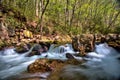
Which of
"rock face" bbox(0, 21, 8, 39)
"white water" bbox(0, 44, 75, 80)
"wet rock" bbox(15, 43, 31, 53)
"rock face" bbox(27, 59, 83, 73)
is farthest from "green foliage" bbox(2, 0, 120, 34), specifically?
"rock face" bbox(27, 59, 83, 73)

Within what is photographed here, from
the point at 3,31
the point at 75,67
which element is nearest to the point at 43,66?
the point at 75,67

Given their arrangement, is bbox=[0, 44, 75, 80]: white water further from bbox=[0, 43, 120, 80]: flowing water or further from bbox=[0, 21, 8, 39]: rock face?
bbox=[0, 21, 8, 39]: rock face

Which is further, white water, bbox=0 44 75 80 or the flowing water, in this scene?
white water, bbox=0 44 75 80

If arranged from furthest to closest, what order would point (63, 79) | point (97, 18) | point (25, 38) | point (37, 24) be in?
1. point (97, 18)
2. point (37, 24)
3. point (25, 38)
4. point (63, 79)

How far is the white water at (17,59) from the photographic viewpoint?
397 inches

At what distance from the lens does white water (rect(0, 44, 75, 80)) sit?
10079mm

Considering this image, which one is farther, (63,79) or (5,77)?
(5,77)

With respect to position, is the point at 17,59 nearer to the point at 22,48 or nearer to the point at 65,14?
the point at 22,48

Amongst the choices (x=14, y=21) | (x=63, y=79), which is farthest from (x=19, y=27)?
(x=63, y=79)

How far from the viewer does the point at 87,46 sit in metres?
15.4

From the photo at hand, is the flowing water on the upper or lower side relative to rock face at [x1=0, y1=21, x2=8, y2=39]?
lower

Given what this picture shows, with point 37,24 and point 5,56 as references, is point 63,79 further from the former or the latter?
point 37,24

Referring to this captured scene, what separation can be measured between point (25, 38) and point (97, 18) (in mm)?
23547

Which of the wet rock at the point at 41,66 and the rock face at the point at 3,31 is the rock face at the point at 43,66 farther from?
the rock face at the point at 3,31
